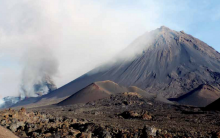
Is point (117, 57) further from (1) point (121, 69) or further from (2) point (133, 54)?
(1) point (121, 69)

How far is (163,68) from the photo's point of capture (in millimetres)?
105750

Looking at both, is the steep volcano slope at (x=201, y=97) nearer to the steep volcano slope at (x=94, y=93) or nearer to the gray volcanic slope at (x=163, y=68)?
the steep volcano slope at (x=94, y=93)

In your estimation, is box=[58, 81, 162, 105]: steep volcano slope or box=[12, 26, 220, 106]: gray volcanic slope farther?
box=[12, 26, 220, 106]: gray volcanic slope

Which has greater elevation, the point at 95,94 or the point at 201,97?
the point at 95,94

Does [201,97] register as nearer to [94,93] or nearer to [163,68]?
[94,93]

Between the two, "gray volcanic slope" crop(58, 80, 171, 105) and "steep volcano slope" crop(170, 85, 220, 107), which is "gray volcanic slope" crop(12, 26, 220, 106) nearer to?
"steep volcano slope" crop(170, 85, 220, 107)

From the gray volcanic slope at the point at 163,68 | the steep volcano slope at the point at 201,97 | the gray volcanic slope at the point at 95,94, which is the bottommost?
the steep volcano slope at the point at 201,97

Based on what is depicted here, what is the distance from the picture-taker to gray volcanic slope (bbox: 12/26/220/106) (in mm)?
94938

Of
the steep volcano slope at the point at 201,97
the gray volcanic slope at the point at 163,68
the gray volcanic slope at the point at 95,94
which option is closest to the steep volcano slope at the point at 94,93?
the gray volcanic slope at the point at 95,94

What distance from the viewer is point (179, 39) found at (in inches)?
4926

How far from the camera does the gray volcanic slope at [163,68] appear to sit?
94938mm

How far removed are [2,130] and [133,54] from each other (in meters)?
111

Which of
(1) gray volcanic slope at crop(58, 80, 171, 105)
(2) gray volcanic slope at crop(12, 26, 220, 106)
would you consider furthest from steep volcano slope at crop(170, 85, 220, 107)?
(2) gray volcanic slope at crop(12, 26, 220, 106)

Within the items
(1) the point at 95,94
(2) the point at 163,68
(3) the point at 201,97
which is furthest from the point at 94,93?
(2) the point at 163,68
